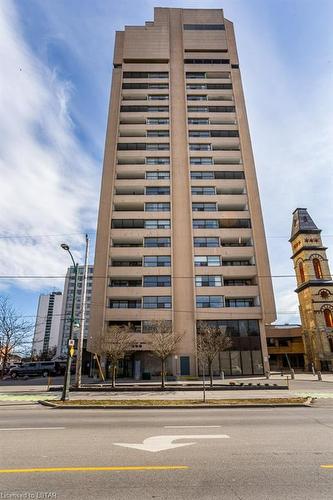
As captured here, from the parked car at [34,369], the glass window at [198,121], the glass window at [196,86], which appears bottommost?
the parked car at [34,369]

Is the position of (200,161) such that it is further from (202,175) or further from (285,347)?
(285,347)

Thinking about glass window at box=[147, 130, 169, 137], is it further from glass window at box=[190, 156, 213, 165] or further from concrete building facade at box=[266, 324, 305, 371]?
concrete building facade at box=[266, 324, 305, 371]

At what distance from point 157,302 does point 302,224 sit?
37.5 metres

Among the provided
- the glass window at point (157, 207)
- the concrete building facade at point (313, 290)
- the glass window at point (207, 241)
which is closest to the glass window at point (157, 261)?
the glass window at point (207, 241)

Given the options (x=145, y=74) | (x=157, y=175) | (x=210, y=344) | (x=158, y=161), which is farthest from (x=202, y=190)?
(x=145, y=74)

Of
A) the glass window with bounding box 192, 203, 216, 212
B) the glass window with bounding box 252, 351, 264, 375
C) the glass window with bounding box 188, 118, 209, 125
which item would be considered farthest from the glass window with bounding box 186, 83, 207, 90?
the glass window with bounding box 252, 351, 264, 375

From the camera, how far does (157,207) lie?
43.3 m

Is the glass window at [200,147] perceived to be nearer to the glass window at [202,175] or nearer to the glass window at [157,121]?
the glass window at [202,175]

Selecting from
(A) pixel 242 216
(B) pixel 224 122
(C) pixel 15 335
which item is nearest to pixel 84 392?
(C) pixel 15 335

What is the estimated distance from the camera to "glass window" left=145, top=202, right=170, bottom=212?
43.1 meters

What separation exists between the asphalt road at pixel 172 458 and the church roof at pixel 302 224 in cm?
5414

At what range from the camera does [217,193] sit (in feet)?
146

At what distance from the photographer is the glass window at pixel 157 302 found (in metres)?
37.9

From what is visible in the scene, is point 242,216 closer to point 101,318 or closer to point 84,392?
point 101,318
